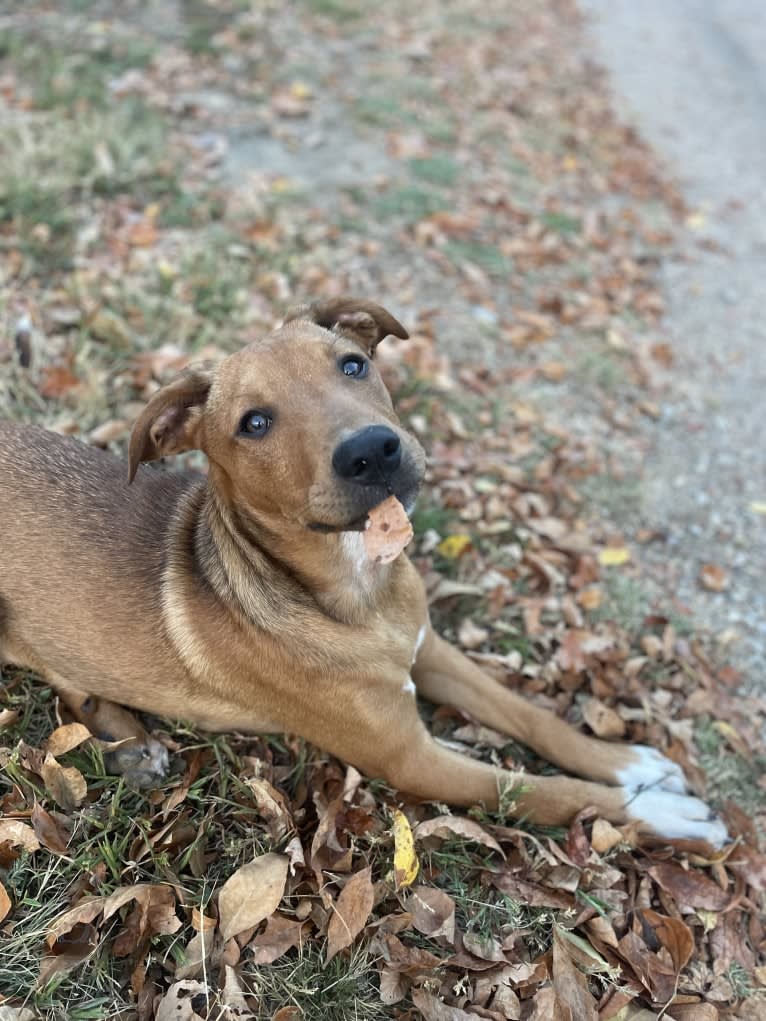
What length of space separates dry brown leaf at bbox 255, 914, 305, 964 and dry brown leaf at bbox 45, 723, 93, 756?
119 centimetres

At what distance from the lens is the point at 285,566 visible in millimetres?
3238

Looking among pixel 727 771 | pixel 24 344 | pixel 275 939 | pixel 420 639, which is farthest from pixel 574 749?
pixel 24 344

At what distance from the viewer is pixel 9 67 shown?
827 centimetres

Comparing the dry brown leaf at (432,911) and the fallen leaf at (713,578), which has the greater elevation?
the fallen leaf at (713,578)

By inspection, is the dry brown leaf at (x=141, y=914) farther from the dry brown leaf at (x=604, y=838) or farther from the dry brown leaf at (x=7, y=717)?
the dry brown leaf at (x=604, y=838)

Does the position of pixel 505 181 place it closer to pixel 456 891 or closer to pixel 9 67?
pixel 9 67

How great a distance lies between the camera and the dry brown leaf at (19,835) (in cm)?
313

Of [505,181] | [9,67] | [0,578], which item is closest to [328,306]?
[0,578]

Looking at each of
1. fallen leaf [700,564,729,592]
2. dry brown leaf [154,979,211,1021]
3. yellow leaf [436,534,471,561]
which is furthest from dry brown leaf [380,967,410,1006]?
fallen leaf [700,564,729,592]

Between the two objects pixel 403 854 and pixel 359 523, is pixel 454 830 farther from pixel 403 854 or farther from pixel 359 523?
pixel 359 523

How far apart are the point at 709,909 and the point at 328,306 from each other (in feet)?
10.8

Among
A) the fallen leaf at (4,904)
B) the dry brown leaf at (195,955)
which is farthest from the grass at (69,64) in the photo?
the dry brown leaf at (195,955)

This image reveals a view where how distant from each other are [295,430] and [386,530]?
1.71 feet

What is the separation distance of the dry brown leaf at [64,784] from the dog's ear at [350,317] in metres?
2.28
